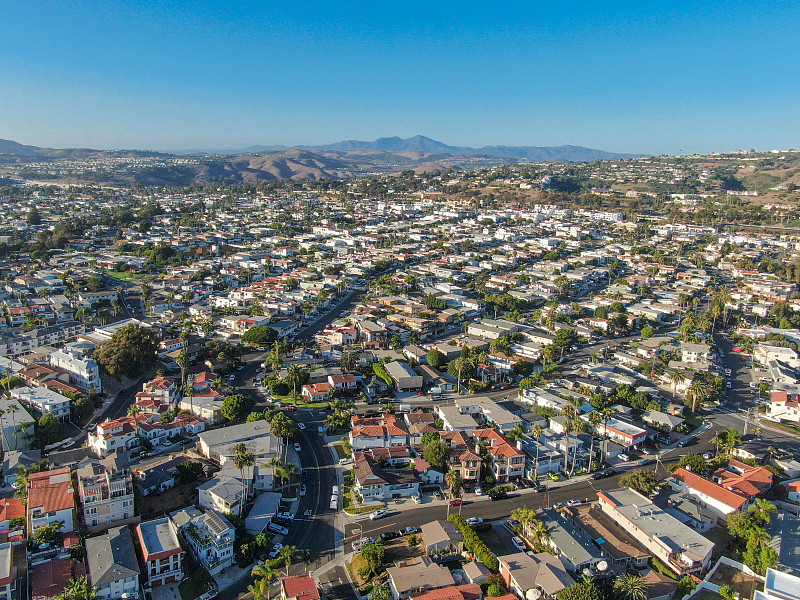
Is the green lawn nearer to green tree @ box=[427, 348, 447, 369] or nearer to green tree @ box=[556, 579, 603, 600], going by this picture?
green tree @ box=[427, 348, 447, 369]

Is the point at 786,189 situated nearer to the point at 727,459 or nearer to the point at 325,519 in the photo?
the point at 727,459

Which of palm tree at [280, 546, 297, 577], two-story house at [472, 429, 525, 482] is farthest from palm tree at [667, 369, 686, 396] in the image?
palm tree at [280, 546, 297, 577]

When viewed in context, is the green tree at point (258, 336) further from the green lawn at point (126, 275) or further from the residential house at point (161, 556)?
the green lawn at point (126, 275)

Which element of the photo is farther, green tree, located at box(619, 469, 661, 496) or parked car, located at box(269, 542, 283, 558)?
green tree, located at box(619, 469, 661, 496)

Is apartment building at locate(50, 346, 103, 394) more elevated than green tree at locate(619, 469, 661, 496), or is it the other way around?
apartment building at locate(50, 346, 103, 394)

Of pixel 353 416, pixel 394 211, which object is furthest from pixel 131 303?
pixel 394 211

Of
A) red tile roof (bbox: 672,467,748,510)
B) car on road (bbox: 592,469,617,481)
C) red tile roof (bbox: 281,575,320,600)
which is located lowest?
car on road (bbox: 592,469,617,481)

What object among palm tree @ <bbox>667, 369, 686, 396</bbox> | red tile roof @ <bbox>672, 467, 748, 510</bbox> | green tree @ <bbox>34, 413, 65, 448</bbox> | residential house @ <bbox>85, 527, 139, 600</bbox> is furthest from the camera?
palm tree @ <bbox>667, 369, 686, 396</bbox>
